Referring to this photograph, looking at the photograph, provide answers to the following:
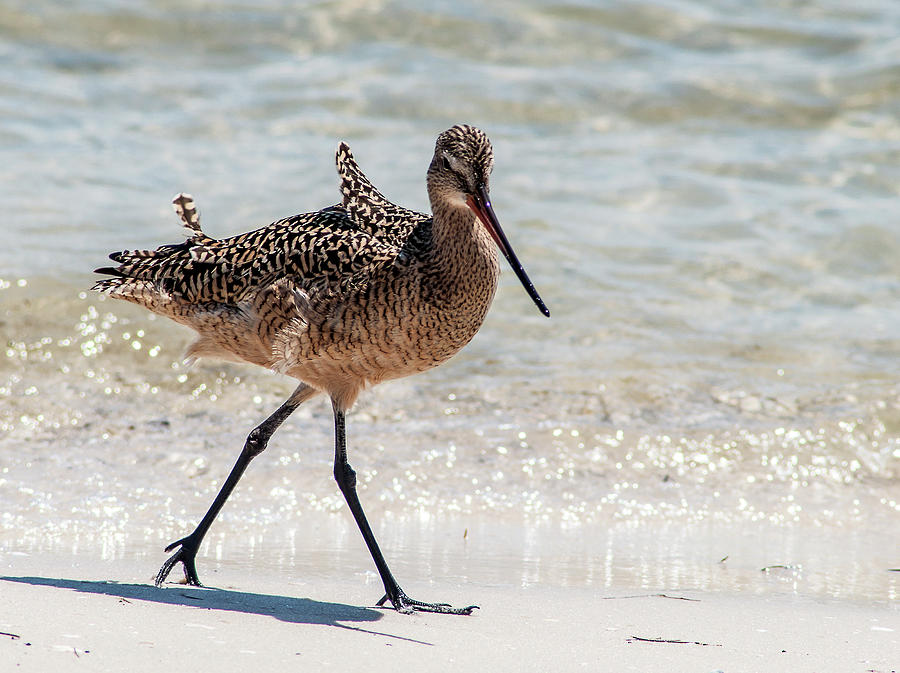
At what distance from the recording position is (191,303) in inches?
167

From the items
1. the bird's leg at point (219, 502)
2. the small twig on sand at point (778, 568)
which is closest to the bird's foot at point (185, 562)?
the bird's leg at point (219, 502)

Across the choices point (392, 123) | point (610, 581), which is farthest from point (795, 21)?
point (610, 581)

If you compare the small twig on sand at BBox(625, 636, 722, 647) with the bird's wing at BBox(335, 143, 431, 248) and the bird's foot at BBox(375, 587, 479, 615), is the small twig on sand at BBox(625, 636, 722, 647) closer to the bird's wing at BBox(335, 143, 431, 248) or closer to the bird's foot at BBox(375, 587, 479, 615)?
the bird's foot at BBox(375, 587, 479, 615)

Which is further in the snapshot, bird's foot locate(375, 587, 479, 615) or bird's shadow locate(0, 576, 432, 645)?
bird's foot locate(375, 587, 479, 615)

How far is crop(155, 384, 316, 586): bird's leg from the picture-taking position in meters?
4.04

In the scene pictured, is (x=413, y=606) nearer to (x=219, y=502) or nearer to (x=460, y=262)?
(x=219, y=502)

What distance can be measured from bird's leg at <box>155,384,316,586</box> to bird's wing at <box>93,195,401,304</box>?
1.62 feet

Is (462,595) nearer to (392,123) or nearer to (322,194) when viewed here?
(322,194)

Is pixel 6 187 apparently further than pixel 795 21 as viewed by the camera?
No

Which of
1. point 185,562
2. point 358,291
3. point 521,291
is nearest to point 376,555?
point 185,562

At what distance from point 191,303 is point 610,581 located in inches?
70.2

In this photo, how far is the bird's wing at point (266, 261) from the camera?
398 centimetres

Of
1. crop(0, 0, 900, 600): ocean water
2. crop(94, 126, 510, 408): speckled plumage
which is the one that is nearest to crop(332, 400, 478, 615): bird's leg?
crop(94, 126, 510, 408): speckled plumage

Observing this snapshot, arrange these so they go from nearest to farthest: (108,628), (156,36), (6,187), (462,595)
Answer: (108,628)
(462,595)
(6,187)
(156,36)
